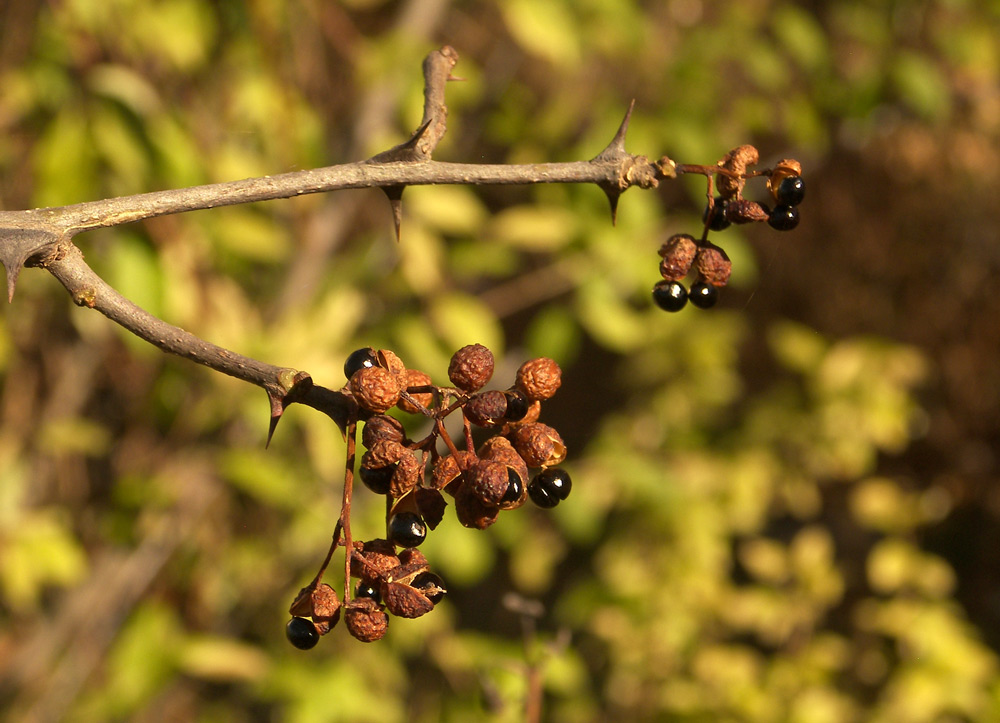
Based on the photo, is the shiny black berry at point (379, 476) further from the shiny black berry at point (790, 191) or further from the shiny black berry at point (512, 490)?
the shiny black berry at point (790, 191)

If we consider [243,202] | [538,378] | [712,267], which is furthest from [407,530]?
[712,267]

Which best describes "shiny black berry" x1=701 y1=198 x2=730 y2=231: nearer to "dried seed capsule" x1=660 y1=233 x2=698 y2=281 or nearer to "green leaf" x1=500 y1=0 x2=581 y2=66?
"dried seed capsule" x1=660 y1=233 x2=698 y2=281

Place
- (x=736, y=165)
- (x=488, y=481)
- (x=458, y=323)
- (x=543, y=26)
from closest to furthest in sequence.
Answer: (x=488, y=481) < (x=736, y=165) < (x=543, y=26) < (x=458, y=323)

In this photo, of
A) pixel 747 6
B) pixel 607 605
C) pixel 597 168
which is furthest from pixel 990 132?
pixel 597 168

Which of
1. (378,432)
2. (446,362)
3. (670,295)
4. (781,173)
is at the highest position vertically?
(446,362)

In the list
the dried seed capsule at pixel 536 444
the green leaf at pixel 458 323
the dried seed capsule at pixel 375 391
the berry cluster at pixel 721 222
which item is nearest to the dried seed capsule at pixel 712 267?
the berry cluster at pixel 721 222

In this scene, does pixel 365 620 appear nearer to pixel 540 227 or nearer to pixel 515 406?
pixel 515 406

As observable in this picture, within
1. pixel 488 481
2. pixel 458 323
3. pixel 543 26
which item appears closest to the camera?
pixel 488 481

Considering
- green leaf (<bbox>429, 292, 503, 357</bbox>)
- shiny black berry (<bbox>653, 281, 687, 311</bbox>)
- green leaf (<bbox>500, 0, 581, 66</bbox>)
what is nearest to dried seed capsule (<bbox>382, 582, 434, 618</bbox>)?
shiny black berry (<bbox>653, 281, 687, 311</bbox>)
